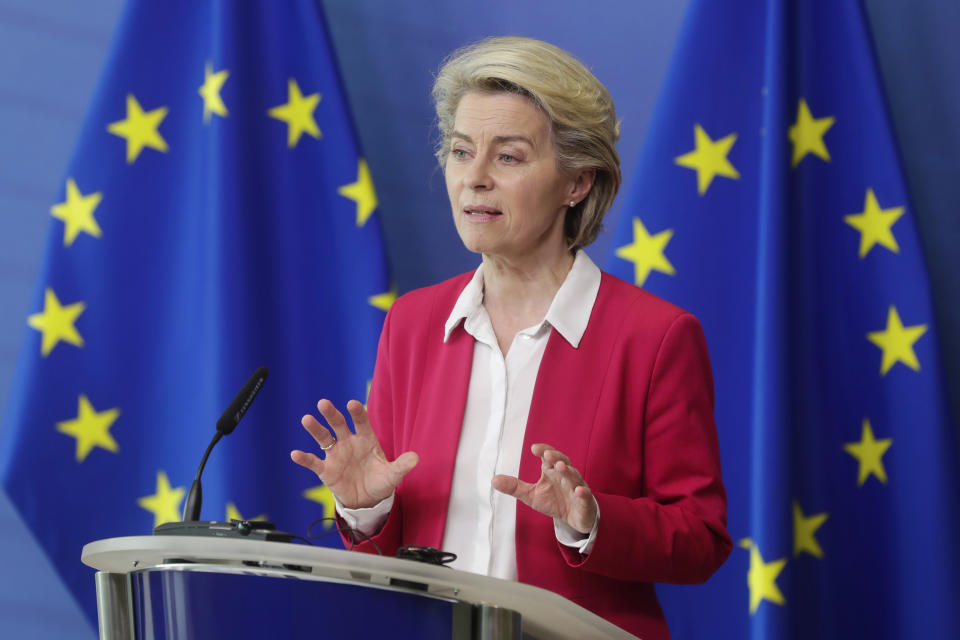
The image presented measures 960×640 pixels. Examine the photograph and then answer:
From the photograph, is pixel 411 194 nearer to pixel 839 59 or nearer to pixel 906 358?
pixel 839 59

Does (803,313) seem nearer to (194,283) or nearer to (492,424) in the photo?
(492,424)

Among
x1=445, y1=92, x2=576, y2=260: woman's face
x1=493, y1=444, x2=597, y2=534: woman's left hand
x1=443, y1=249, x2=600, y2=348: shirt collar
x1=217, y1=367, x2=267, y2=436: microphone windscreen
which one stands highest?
x1=445, y1=92, x2=576, y2=260: woman's face

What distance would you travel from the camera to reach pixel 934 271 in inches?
105

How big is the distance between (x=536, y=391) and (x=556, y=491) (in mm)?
333

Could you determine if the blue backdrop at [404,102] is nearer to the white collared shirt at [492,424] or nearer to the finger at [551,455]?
the white collared shirt at [492,424]

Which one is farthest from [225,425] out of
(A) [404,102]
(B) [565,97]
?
(A) [404,102]

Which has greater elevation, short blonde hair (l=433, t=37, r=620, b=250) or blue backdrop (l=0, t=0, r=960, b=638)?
blue backdrop (l=0, t=0, r=960, b=638)

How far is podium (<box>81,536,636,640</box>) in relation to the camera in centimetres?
104

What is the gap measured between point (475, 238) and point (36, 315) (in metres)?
1.33

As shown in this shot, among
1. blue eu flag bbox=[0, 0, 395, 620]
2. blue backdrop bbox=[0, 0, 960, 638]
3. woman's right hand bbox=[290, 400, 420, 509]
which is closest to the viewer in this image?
woman's right hand bbox=[290, 400, 420, 509]

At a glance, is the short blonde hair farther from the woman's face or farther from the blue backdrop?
the blue backdrop

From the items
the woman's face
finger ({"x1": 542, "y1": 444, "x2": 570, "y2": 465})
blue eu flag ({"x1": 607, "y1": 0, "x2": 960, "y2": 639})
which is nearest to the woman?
the woman's face

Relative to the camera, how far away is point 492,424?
1.67 meters

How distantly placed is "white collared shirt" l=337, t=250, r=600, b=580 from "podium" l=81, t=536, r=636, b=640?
0.47 m
